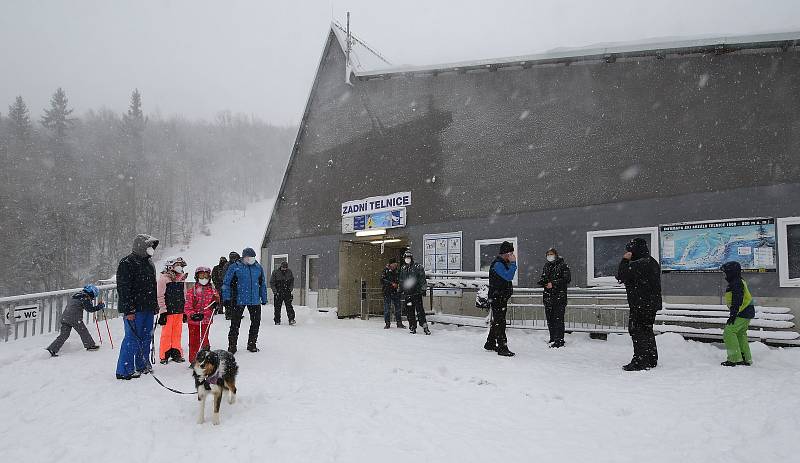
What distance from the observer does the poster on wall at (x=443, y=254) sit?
517 inches

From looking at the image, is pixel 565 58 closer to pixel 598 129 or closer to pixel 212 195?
pixel 598 129

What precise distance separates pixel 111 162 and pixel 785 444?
7909 centimetres

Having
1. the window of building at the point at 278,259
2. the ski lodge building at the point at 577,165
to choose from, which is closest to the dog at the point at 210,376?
the ski lodge building at the point at 577,165

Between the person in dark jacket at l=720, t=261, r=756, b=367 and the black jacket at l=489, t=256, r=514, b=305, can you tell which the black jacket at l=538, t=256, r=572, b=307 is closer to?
the black jacket at l=489, t=256, r=514, b=305

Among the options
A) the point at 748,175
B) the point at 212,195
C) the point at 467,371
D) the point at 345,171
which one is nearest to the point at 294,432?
the point at 467,371

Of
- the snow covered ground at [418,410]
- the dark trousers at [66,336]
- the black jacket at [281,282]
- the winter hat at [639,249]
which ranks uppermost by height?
the winter hat at [639,249]

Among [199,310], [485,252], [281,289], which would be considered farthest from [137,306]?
[485,252]

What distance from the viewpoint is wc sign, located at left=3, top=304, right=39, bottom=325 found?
30.3ft

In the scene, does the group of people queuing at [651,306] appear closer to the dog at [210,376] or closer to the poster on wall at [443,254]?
the dog at [210,376]

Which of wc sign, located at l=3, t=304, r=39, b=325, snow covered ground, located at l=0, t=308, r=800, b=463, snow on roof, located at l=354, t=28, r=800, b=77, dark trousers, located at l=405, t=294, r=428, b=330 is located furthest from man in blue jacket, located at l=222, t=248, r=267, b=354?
snow on roof, located at l=354, t=28, r=800, b=77

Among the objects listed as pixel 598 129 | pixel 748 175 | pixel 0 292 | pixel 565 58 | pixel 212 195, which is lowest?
pixel 0 292

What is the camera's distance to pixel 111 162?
67.2m

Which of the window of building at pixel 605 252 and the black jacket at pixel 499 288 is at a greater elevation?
the window of building at pixel 605 252

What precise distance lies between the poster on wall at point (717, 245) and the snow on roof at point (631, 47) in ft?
11.9
